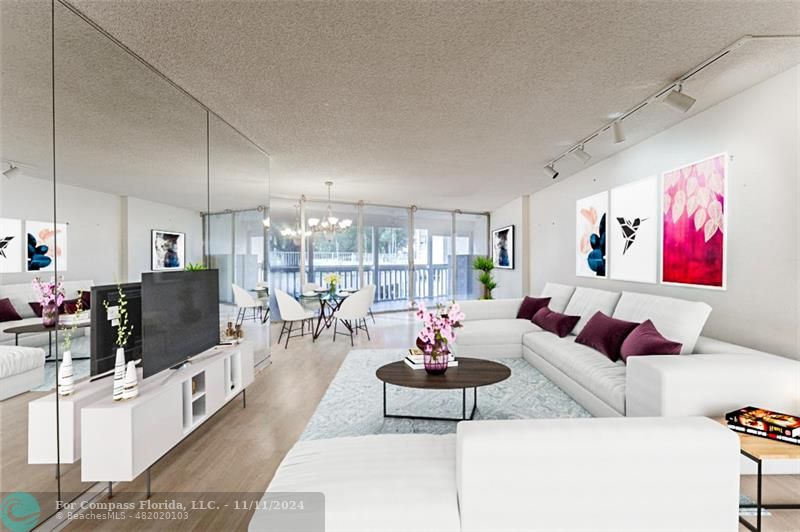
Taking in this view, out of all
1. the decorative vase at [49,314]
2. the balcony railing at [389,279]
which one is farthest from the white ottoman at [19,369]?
the balcony railing at [389,279]

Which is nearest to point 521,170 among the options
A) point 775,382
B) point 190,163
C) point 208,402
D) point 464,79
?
point 464,79

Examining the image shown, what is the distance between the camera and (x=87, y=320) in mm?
2035

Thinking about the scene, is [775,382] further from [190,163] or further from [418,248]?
[418,248]

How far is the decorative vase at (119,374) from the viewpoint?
2006 millimetres

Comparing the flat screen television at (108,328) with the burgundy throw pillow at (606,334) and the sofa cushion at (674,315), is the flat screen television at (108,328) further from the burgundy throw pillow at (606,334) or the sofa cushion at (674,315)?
the sofa cushion at (674,315)

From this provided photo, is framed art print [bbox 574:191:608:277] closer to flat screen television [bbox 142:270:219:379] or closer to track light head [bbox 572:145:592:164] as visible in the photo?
track light head [bbox 572:145:592:164]

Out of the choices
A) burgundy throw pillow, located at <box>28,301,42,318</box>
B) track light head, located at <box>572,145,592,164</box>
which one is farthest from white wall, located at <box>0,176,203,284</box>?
track light head, located at <box>572,145,592,164</box>

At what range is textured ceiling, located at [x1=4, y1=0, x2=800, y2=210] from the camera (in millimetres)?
1892

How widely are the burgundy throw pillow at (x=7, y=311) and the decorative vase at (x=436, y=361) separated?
7.88 feet

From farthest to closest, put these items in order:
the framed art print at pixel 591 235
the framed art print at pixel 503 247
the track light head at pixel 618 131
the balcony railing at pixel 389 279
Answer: the framed art print at pixel 503 247, the balcony railing at pixel 389 279, the framed art print at pixel 591 235, the track light head at pixel 618 131

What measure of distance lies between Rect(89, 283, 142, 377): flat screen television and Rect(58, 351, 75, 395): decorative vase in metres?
0.11

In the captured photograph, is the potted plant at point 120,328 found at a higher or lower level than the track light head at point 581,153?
lower

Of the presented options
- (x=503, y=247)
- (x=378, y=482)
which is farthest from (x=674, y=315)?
(x=503, y=247)

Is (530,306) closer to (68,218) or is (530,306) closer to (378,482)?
(378,482)
